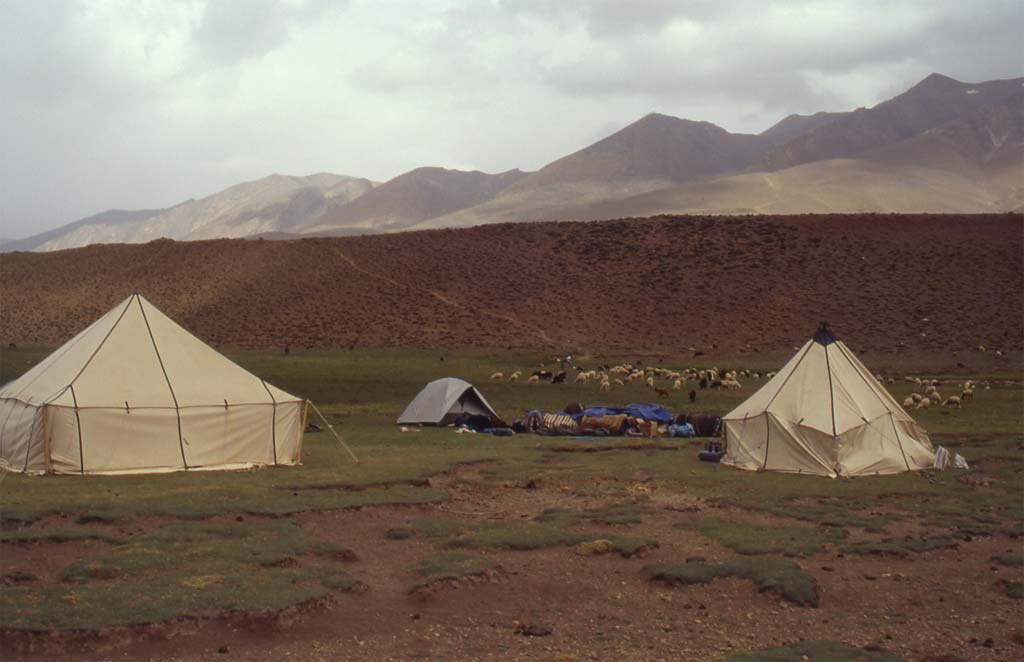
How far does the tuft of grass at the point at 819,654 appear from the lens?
1009cm

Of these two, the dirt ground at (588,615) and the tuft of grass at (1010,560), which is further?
the tuft of grass at (1010,560)

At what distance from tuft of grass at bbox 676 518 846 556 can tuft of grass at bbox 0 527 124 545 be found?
8.59 meters

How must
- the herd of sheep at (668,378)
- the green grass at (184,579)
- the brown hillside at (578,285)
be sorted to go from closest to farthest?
the green grass at (184,579) → the herd of sheep at (668,378) → the brown hillside at (578,285)

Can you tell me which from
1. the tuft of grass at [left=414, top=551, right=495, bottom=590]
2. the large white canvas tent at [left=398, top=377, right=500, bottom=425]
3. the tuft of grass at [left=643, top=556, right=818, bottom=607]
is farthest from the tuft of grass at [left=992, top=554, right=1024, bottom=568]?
the large white canvas tent at [left=398, top=377, right=500, bottom=425]

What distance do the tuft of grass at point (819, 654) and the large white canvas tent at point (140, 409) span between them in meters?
14.7

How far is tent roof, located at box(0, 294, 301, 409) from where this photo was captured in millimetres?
21516

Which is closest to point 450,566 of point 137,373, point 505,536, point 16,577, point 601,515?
point 505,536

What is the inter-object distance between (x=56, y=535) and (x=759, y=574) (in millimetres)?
9485

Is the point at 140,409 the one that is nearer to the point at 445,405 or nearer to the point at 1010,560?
the point at 445,405

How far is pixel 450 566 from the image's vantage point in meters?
13.6

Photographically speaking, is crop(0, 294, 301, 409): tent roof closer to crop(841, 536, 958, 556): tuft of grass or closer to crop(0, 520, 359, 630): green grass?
crop(0, 520, 359, 630): green grass

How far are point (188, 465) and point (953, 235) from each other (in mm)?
72499

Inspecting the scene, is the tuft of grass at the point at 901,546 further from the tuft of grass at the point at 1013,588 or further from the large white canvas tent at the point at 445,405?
the large white canvas tent at the point at 445,405

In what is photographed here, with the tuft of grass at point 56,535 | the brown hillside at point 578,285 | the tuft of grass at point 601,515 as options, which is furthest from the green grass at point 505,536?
the brown hillside at point 578,285
